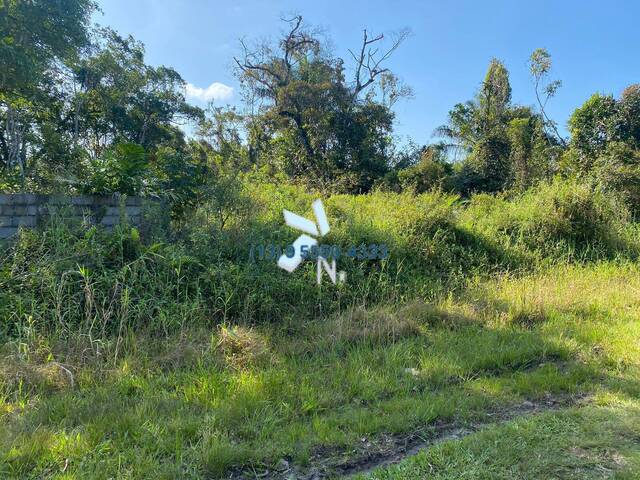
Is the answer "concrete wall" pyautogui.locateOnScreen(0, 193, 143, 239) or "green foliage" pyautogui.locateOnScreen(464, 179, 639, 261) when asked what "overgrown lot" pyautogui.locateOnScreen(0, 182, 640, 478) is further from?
"green foliage" pyautogui.locateOnScreen(464, 179, 639, 261)

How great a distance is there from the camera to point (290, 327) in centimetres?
371

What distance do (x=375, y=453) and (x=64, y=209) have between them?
4.01m

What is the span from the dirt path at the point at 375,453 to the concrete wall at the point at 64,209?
3543mm

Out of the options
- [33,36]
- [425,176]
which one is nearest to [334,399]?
[33,36]

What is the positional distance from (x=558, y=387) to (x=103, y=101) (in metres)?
16.6

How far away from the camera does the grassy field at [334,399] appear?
1.83 meters

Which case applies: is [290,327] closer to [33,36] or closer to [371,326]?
[371,326]

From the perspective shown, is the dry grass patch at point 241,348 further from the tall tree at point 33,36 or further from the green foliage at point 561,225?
the green foliage at point 561,225


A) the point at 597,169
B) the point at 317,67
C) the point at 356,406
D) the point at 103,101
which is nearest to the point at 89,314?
the point at 356,406

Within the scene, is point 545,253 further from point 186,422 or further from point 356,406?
point 186,422

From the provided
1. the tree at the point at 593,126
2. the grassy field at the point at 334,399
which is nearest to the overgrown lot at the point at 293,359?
the grassy field at the point at 334,399

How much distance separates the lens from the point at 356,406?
238 centimetres

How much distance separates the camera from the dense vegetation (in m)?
1.95

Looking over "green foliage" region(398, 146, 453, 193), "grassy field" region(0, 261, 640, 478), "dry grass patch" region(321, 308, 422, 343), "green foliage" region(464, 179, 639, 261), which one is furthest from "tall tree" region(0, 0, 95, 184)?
"green foliage" region(398, 146, 453, 193)
